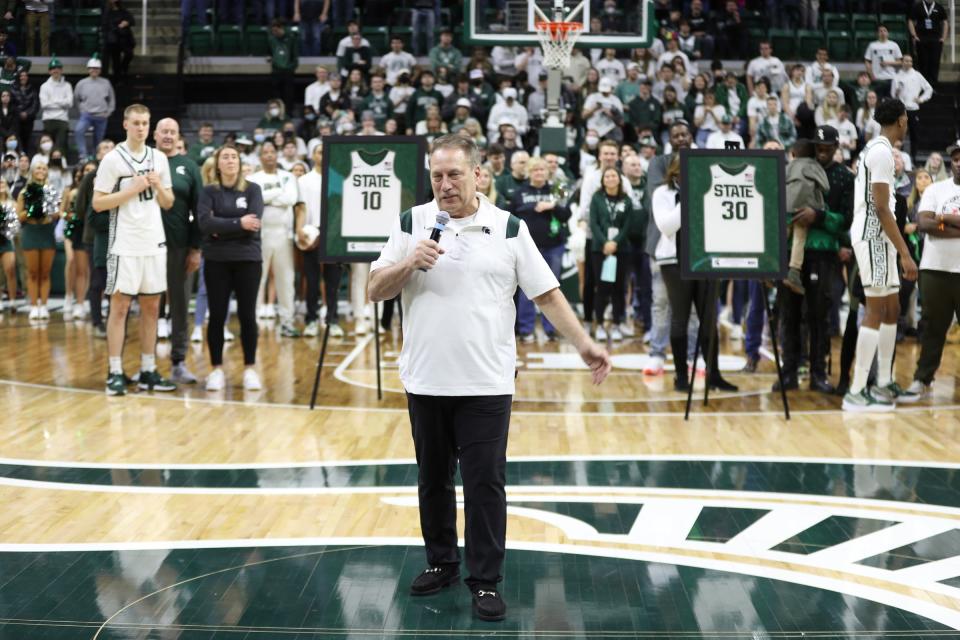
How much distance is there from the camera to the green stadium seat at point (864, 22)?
22.8 meters

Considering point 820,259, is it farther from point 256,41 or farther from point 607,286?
point 256,41

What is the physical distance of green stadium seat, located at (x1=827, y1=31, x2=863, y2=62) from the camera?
22609 millimetres

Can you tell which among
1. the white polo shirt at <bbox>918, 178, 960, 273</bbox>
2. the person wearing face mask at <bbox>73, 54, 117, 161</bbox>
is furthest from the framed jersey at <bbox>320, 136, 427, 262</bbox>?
the person wearing face mask at <bbox>73, 54, 117, 161</bbox>

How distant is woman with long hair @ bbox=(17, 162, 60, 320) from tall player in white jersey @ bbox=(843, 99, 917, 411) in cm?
912

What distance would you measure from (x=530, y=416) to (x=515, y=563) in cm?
341

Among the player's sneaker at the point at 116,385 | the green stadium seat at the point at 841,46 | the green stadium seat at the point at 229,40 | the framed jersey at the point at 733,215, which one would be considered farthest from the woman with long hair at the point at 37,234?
the green stadium seat at the point at 841,46

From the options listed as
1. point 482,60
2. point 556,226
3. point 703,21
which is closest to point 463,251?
point 556,226

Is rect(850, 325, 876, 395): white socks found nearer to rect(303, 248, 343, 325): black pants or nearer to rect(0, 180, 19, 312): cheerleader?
rect(303, 248, 343, 325): black pants

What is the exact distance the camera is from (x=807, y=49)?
74.7ft

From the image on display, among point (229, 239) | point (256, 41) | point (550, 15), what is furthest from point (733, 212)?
point (256, 41)

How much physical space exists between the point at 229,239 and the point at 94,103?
40.7 feet

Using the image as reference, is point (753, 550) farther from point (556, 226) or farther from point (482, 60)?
point (482, 60)

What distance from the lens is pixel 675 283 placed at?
926 centimetres

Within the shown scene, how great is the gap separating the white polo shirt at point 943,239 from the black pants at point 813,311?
28.2 inches
